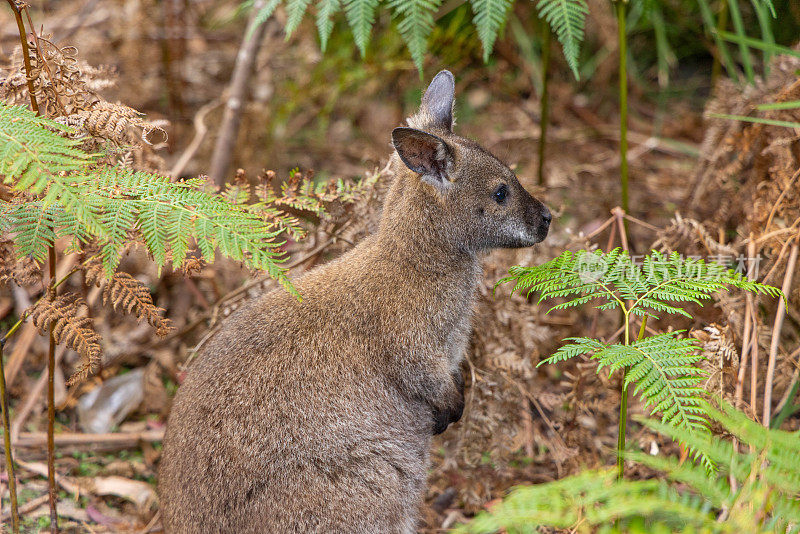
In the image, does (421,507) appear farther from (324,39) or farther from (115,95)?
(115,95)

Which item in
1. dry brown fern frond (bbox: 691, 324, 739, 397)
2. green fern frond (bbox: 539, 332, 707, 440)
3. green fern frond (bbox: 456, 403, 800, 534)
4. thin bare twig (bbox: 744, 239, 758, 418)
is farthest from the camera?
thin bare twig (bbox: 744, 239, 758, 418)

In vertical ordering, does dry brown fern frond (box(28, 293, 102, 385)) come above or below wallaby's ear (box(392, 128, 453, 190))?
below

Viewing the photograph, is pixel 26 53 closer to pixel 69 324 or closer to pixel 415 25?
pixel 69 324

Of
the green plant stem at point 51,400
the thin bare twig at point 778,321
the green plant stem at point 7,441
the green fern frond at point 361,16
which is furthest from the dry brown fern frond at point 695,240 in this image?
the green plant stem at point 7,441

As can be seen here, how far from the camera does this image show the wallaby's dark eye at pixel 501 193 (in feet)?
11.6

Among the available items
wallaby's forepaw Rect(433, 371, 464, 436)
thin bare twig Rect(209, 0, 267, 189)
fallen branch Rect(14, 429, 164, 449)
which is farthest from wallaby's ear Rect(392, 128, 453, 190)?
thin bare twig Rect(209, 0, 267, 189)

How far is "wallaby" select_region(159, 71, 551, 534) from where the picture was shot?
3016 millimetres

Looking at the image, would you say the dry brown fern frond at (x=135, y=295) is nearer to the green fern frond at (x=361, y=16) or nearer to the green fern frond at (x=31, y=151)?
the green fern frond at (x=31, y=151)

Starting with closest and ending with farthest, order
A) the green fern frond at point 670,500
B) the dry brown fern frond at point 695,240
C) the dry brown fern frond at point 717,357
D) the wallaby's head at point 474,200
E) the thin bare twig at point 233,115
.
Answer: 1. the green fern frond at point 670,500
2. the dry brown fern frond at point 717,357
3. the wallaby's head at point 474,200
4. the dry brown fern frond at point 695,240
5. the thin bare twig at point 233,115

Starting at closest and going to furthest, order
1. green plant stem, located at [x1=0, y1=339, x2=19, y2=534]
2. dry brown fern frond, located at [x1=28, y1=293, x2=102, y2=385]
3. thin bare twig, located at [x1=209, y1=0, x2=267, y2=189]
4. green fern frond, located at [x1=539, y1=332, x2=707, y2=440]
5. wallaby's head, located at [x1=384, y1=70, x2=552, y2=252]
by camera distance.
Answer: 1. green fern frond, located at [x1=539, y1=332, x2=707, y2=440]
2. dry brown fern frond, located at [x1=28, y1=293, x2=102, y2=385]
3. green plant stem, located at [x1=0, y1=339, x2=19, y2=534]
4. wallaby's head, located at [x1=384, y1=70, x2=552, y2=252]
5. thin bare twig, located at [x1=209, y1=0, x2=267, y2=189]

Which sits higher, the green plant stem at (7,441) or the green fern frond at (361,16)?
the green fern frond at (361,16)

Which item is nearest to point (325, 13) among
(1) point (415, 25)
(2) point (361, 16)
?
(2) point (361, 16)

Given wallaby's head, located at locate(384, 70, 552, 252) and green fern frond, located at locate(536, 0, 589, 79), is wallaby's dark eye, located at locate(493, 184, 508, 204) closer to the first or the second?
wallaby's head, located at locate(384, 70, 552, 252)

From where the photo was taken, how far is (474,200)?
11.6 feet
